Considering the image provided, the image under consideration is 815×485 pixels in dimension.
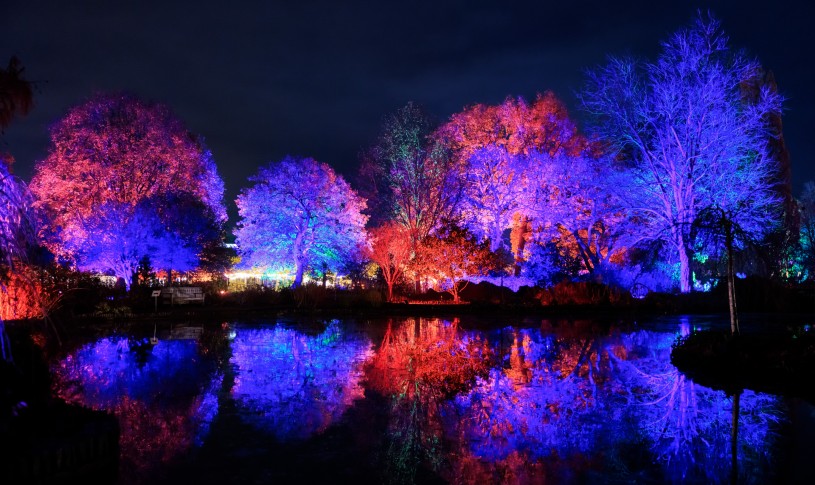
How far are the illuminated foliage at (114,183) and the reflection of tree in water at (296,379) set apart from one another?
1825 cm

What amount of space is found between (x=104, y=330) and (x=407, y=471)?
18.7 m

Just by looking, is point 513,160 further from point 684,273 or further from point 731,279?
point 731,279

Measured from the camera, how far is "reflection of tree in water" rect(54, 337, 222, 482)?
7.57m

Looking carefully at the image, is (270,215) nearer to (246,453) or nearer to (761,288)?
(761,288)

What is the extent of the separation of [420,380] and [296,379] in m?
2.57

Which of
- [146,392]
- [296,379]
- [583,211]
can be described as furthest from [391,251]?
[146,392]

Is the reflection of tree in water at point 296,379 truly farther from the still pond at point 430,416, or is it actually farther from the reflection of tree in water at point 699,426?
the reflection of tree in water at point 699,426

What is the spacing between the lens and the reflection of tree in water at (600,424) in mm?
6785

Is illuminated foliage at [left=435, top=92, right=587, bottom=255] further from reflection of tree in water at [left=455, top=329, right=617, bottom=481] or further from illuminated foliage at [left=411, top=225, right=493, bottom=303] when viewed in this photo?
reflection of tree in water at [left=455, top=329, right=617, bottom=481]

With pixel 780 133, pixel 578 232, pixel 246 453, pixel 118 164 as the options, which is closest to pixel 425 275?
pixel 578 232

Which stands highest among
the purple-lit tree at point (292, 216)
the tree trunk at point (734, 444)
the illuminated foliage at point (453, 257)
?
the purple-lit tree at point (292, 216)

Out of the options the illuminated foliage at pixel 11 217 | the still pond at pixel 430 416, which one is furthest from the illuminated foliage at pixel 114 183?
the illuminated foliage at pixel 11 217

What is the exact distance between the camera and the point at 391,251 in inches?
1544

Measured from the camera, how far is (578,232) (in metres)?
41.1
